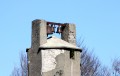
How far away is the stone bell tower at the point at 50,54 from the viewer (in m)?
16.3

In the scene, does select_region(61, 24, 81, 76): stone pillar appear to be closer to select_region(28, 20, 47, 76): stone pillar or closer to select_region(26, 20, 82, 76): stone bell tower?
select_region(26, 20, 82, 76): stone bell tower

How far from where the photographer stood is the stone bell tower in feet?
53.6

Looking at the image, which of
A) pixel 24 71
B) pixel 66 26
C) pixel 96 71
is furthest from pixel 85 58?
pixel 66 26

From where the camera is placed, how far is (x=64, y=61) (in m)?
16.4

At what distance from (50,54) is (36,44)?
2.84ft

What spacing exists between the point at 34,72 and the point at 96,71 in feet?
55.8

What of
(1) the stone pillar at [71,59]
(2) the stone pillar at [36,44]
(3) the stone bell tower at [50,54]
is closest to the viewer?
(3) the stone bell tower at [50,54]

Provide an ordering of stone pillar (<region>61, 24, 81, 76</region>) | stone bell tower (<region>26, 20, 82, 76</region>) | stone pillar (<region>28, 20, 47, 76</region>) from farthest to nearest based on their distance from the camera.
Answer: stone pillar (<region>28, 20, 47, 76</region>) → stone pillar (<region>61, 24, 81, 76</region>) → stone bell tower (<region>26, 20, 82, 76</region>)

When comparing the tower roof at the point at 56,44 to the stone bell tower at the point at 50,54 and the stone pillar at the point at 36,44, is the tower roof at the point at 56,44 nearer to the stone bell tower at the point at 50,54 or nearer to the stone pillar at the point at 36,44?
the stone bell tower at the point at 50,54

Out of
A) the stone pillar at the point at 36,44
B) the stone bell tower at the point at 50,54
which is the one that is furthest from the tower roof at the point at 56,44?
the stone pillar at the point at 36,44

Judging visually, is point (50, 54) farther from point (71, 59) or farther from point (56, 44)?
point (71, 59)

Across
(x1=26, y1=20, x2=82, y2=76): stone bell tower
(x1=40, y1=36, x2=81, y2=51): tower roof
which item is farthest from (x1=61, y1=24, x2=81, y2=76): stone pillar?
(x1=40, y1=36, x2=81, y2=51): tower roof

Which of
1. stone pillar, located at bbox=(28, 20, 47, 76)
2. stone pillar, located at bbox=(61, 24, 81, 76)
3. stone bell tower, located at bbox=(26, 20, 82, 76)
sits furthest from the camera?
stone pillar, located at bbox=(28, 20, 47, 76)

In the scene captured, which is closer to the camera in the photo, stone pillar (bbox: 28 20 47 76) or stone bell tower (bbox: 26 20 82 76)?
stone bell tower (bbox: 26 20 82 76)
